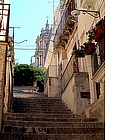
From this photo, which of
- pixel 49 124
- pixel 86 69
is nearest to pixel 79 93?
pixel 86 69

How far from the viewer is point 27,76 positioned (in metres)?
30.8

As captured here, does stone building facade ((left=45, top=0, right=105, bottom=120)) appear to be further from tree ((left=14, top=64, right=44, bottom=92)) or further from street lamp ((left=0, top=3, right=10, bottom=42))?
tree ((left=14, top=64, right=44, bottom=92))

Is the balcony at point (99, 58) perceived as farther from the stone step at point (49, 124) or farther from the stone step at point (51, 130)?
the stone step at point (51, 130)

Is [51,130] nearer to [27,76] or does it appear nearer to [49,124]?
[49,124]

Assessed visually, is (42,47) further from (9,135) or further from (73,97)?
(9,135)

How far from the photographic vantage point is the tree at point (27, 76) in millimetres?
30172

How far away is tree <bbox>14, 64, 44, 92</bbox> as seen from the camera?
30.2m

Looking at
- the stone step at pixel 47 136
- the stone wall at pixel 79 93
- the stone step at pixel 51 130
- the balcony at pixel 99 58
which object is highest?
the balcony at pixel 99 58

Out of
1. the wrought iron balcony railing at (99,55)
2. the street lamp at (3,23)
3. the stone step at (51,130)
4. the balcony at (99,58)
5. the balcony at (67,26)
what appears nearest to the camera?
the stone step at (51,130)

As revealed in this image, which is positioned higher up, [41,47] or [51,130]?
[41,47]

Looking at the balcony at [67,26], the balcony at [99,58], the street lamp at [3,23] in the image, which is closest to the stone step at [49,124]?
the balcony at [99,58]

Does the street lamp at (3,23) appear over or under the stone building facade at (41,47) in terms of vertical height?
under
